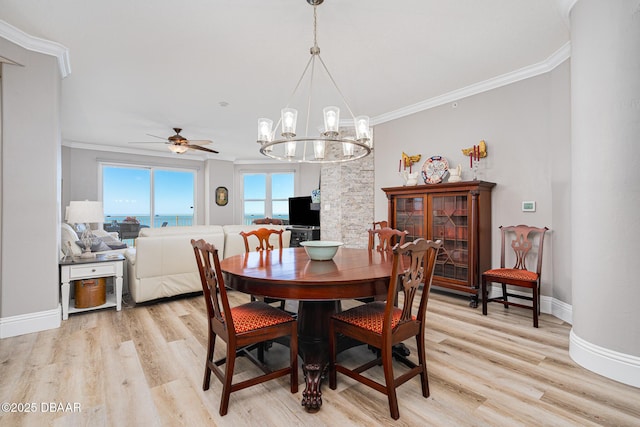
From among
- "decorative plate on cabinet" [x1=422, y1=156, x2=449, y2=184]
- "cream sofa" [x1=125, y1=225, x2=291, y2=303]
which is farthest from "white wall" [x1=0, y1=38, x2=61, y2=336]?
"decorative plate on cabinet" [x1=422, y1=156, x2=449, y2=184]

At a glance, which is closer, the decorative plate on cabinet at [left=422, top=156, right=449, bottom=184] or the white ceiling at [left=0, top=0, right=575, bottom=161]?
the white ceiling at [left=0, top=0, right=575, bottom=161]

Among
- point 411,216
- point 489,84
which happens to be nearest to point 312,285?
point 411,216

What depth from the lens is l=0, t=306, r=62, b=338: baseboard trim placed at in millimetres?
2668

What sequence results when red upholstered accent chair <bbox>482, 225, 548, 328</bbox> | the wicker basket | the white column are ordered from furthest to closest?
the wicker basket, red upholstered accent chair <bbox>482, 225, 548, 328</bbox>, the white column

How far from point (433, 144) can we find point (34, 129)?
4529 millimetres

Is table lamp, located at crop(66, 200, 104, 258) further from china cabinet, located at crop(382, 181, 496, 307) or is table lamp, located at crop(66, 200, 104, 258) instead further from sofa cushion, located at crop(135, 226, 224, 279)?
china cabinet, located at crop(382, 181, 496, 307)

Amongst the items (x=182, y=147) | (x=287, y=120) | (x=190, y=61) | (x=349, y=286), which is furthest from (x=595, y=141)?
(x=182, y=147)

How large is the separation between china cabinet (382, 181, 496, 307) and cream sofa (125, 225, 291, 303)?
2.58m

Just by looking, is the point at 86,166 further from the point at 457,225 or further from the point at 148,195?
the point at 457,225

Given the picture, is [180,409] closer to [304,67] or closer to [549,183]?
[304,67]

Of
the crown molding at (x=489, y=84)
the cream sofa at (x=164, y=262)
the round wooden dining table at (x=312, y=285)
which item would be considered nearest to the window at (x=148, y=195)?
the cream sofa at (x=164, y=262)

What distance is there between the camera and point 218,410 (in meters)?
1.68

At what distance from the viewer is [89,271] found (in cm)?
322

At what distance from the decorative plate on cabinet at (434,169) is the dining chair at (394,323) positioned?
256 cm
